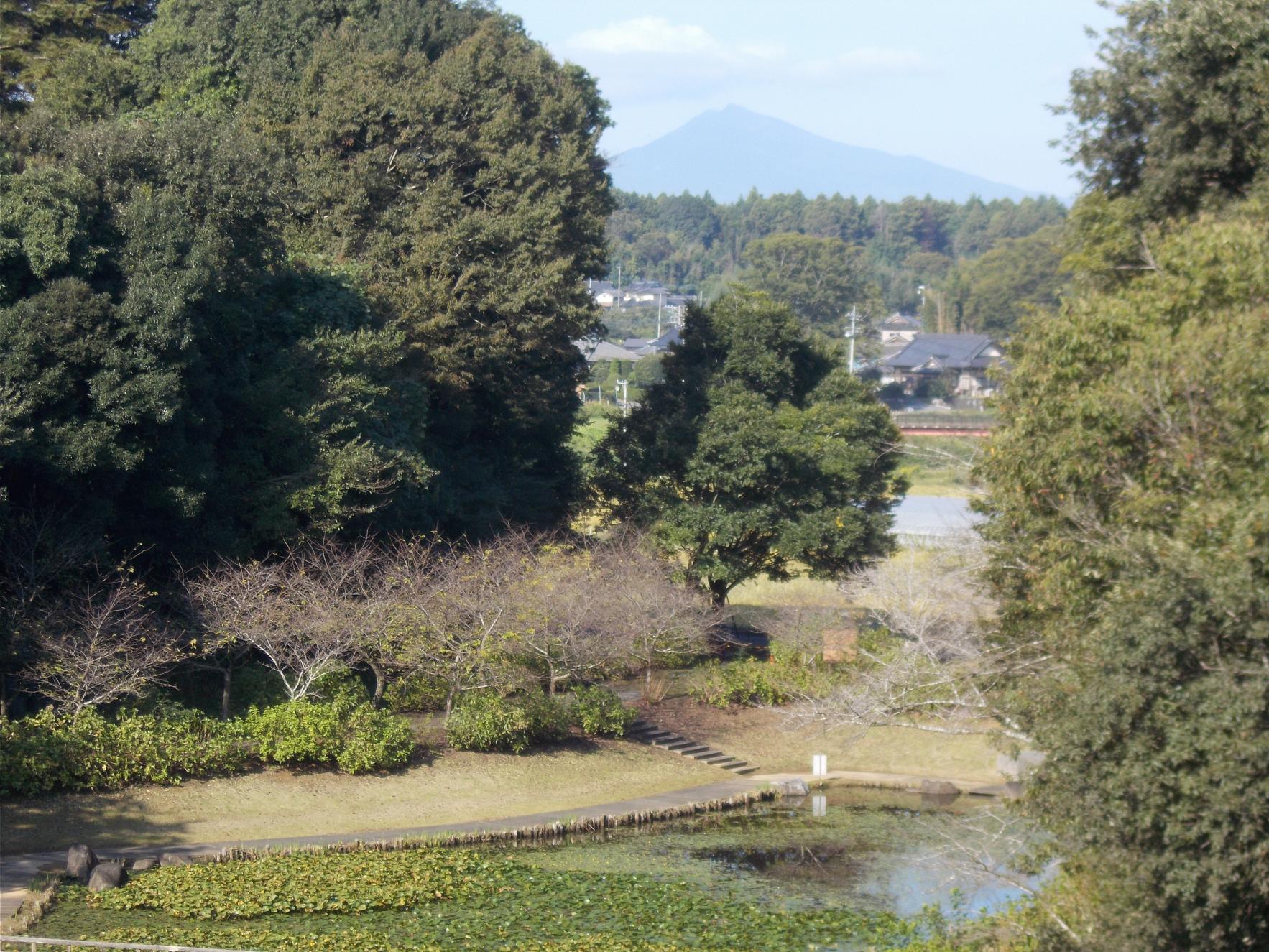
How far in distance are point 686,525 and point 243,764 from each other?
14312mm

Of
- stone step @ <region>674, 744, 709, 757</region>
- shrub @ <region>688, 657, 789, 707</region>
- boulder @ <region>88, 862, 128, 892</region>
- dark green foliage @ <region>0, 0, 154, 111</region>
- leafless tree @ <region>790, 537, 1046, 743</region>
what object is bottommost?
stone step @ <region>674, 744, 709, 757</region>

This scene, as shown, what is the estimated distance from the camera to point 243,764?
21.1 meters

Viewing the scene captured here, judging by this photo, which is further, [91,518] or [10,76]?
[10,76]

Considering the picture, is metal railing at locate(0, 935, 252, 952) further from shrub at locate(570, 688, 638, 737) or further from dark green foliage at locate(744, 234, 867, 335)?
dark green foliage at locate(744, 234, 867, 335)

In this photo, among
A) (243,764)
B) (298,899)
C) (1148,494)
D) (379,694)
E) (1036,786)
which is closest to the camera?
(1036,786)

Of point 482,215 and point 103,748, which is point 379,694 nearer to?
point 103,748

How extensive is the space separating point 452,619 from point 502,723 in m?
2.19

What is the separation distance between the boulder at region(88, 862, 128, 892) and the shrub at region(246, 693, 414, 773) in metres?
4.90

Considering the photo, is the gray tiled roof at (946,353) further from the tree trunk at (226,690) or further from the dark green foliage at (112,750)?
the dark green foliage at (112,750)

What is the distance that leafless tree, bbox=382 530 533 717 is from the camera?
23.6 meters

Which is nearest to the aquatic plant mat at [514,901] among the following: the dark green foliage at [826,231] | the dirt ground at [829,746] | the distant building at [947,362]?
the dirt ground at [829,746]

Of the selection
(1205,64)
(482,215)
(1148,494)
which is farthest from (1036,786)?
(482,215)

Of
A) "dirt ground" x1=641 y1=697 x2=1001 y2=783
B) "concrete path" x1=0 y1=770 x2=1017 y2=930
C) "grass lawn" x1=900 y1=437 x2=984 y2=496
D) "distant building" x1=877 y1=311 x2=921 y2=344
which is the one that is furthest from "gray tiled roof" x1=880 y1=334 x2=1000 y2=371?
"concrete path" x1=0 y1=770 x2=1017 y2=930

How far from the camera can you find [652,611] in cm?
2866
